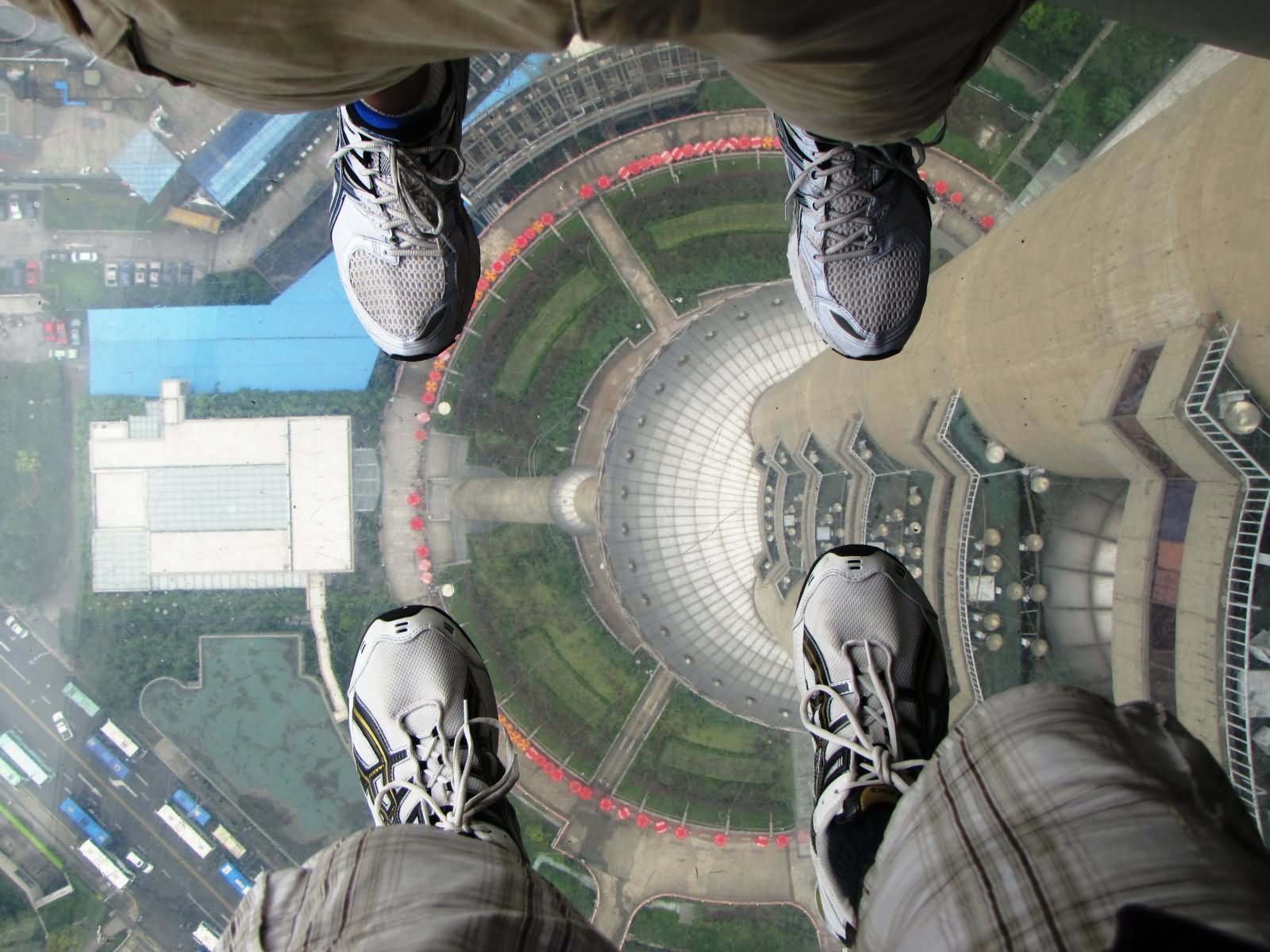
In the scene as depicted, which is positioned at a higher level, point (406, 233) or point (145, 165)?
point (145, 165)

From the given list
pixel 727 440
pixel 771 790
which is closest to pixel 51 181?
pixel 727 440

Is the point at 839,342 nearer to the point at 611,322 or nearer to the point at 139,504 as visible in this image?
the point at 611,322

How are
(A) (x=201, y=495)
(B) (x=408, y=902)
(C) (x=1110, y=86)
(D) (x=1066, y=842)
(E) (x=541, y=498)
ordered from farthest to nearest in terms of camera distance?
(E) (x=541, y=498) < (A) (x=201, y=495) < (C) (x=1110, y=86) < (B) (x=408, y=902) < (D) (x=1066, y=842)

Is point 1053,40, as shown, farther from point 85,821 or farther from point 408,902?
point 85,821

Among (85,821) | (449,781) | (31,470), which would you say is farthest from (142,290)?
(449,781)

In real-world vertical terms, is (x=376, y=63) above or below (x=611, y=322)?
below

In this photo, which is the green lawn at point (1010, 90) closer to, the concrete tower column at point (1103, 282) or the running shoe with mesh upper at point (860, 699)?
the concrete tower column at point (1103, 282)

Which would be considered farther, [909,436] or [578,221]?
[578,221]
